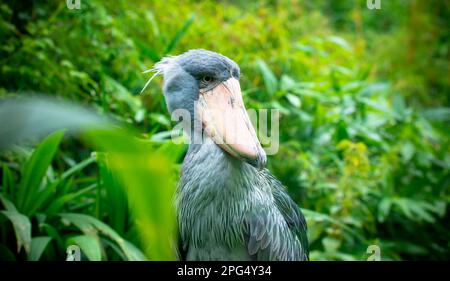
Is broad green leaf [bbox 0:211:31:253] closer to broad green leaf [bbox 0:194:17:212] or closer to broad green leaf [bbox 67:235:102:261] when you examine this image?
broad green leaf [bbox 0:194:17:212]

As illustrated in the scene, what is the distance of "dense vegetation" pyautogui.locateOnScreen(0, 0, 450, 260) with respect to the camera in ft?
7.91

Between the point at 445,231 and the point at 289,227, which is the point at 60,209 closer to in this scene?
the point at 289,227

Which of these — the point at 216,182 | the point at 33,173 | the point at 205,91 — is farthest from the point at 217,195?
the point at 33,173

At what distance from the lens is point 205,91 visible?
1.54 metres

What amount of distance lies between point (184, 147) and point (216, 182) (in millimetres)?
799

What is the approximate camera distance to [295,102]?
10.3ft

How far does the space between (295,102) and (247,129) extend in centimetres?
181

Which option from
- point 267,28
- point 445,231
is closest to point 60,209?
point 267,28

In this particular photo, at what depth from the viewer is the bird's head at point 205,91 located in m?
1.46

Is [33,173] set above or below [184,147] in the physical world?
below

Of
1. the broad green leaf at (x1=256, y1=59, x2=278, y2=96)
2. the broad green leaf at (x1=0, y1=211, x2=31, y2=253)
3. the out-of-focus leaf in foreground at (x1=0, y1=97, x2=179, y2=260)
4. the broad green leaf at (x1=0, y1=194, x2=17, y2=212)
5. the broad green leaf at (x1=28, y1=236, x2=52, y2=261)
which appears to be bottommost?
the broad green leaf at (x1=28, y1=236, x2=52, y2=261)

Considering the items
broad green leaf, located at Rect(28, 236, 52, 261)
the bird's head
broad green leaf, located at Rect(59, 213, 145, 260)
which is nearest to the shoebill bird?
the bird's head

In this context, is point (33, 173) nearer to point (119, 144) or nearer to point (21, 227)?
point (21, 227)
